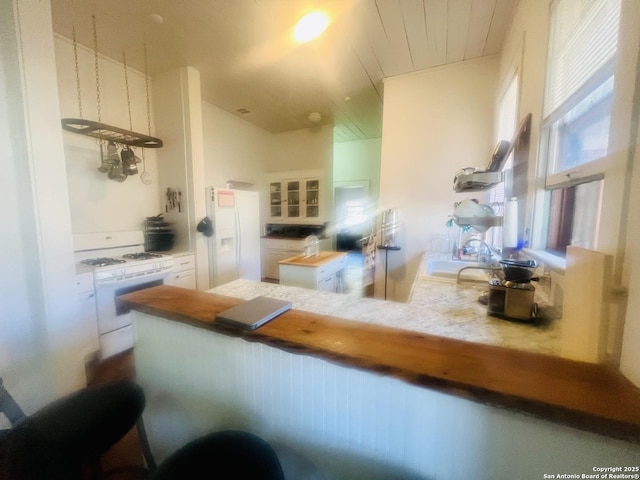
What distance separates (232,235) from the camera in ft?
11.3

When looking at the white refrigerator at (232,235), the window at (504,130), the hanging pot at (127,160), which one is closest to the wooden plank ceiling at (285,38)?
the window at (504,130)

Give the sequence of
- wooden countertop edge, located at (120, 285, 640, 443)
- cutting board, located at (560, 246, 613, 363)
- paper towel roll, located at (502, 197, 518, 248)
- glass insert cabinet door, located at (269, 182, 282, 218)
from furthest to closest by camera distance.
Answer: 1. glass insert cabinet door, located at (269, 182, 282, 218)
2. paper towel roll, located at (502, 197, 518, 248)
3. cutting board, located at (560, 246, 613, 363)
4. wooden countertop edge, located at (120, 285, 640, 443)

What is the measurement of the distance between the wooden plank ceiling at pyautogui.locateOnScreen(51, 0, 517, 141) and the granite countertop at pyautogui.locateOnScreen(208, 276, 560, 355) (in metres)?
2.24

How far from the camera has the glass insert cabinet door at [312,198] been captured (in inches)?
185

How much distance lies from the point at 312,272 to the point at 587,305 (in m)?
1.93

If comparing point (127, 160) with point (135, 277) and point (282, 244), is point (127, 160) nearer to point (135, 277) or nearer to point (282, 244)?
point (135, 277)

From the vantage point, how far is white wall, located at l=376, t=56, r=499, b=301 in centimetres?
268

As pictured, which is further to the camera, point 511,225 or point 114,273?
point 114,273

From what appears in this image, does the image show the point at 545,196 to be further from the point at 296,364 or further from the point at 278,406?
the point at 278,406

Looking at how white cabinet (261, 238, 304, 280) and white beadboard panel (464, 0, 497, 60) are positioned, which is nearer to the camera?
white beadboard panel (464, 0, 497, 60)

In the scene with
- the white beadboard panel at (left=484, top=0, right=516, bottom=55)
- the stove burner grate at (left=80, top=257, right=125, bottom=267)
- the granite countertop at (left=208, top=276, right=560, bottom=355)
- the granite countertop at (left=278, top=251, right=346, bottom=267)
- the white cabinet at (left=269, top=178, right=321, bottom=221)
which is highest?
the white beadboard panel at (left=484, top=0, right=516, bottom=55)

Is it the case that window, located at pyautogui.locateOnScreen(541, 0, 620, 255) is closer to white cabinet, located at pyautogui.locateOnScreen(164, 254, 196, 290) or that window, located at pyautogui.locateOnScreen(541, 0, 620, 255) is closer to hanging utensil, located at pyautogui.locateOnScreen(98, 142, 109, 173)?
white cabinet, located at pyautogui.locateOnScreen(164, 254, 196, 290)

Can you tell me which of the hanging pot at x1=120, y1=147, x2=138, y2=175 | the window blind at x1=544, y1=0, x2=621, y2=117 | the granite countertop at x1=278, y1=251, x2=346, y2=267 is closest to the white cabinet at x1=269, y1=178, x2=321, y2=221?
the granite countertop at x1=278, y1=251, x2=346, y2=267

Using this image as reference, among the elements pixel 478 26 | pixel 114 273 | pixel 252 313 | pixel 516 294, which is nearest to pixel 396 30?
pixel 478 26
